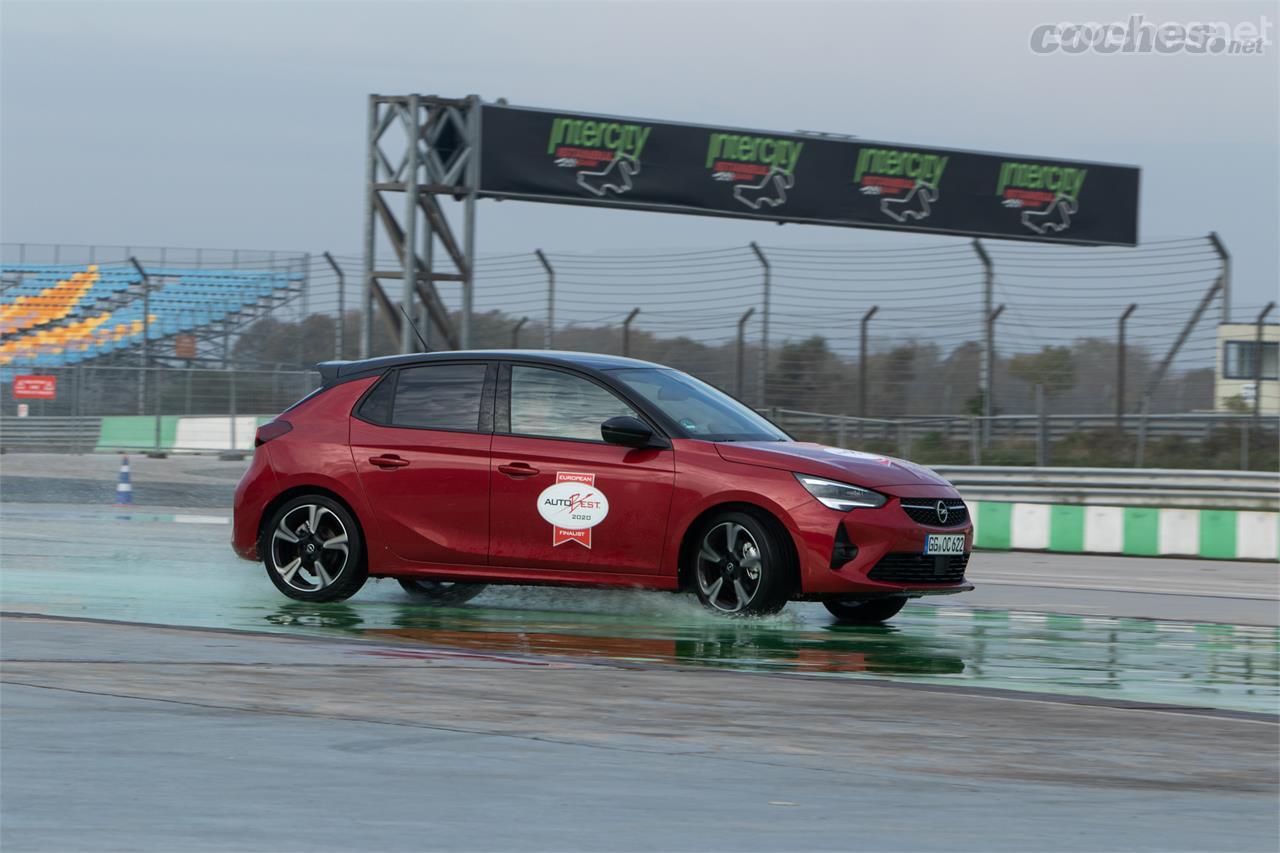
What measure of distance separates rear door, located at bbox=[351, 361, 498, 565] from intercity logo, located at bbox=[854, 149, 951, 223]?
66.4 ft

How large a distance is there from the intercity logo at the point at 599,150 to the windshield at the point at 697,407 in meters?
16.8

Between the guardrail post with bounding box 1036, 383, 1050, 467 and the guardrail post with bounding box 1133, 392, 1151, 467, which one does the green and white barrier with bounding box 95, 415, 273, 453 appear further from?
the guardrail post with bounding box 1133, 392, 1151, 467

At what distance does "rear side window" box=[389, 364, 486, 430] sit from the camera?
9.65 m

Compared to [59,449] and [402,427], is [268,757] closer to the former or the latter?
[402,427]

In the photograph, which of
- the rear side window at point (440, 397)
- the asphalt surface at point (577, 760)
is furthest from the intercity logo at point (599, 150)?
the asphalt surface at point (577, 760)

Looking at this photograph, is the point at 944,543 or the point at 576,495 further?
the point at 576,495

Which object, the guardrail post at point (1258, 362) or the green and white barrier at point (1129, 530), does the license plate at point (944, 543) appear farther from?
the guardrail post at point (1258, 362)

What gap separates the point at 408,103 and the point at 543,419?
14.6m

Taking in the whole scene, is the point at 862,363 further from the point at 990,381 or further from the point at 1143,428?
the point at 1143,428

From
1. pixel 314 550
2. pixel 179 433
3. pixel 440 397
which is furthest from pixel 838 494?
pixel 179 433

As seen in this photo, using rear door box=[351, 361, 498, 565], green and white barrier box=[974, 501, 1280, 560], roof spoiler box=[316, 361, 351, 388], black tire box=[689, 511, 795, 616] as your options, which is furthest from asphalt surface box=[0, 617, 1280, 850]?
green and white barrier box=[974, 501, 1280, 560]

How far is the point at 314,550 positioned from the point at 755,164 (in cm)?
1933

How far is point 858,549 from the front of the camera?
865 cm

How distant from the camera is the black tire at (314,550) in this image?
970cm
